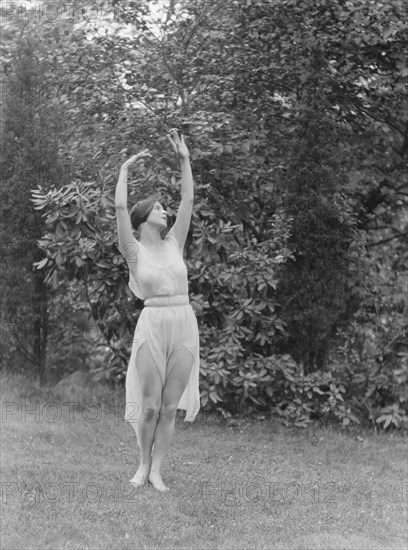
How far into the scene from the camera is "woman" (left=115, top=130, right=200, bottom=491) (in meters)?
4.99

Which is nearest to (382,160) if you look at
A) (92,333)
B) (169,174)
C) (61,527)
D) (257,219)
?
(257,219)

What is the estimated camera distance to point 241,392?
24.2 ft

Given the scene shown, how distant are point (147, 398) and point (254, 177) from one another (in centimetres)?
334

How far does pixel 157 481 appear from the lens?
5.14 metres

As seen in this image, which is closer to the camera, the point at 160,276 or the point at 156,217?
the point at 160,276

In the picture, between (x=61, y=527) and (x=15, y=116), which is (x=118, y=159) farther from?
(x=61, y=527)

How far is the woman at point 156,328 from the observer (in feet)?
16.4

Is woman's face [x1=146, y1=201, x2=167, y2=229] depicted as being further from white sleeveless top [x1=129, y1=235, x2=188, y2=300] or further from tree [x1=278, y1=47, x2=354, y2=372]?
tree [x1=278, y1=47, x2=354, y2=372]

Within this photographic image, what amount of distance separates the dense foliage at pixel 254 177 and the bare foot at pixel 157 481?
192 centimetres

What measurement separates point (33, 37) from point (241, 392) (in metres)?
4.57

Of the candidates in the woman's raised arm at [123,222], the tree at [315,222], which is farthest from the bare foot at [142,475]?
the tree at [315,222]

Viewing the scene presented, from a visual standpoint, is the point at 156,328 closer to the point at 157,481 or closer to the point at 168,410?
the point at 168,410

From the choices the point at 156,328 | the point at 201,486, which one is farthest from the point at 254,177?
the point at 201,486

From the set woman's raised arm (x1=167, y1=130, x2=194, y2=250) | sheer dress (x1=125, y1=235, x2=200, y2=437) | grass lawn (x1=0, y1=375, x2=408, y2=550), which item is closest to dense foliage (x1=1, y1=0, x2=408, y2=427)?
grass lawn (x1=0, y1=375, x2=408, y2=550)
